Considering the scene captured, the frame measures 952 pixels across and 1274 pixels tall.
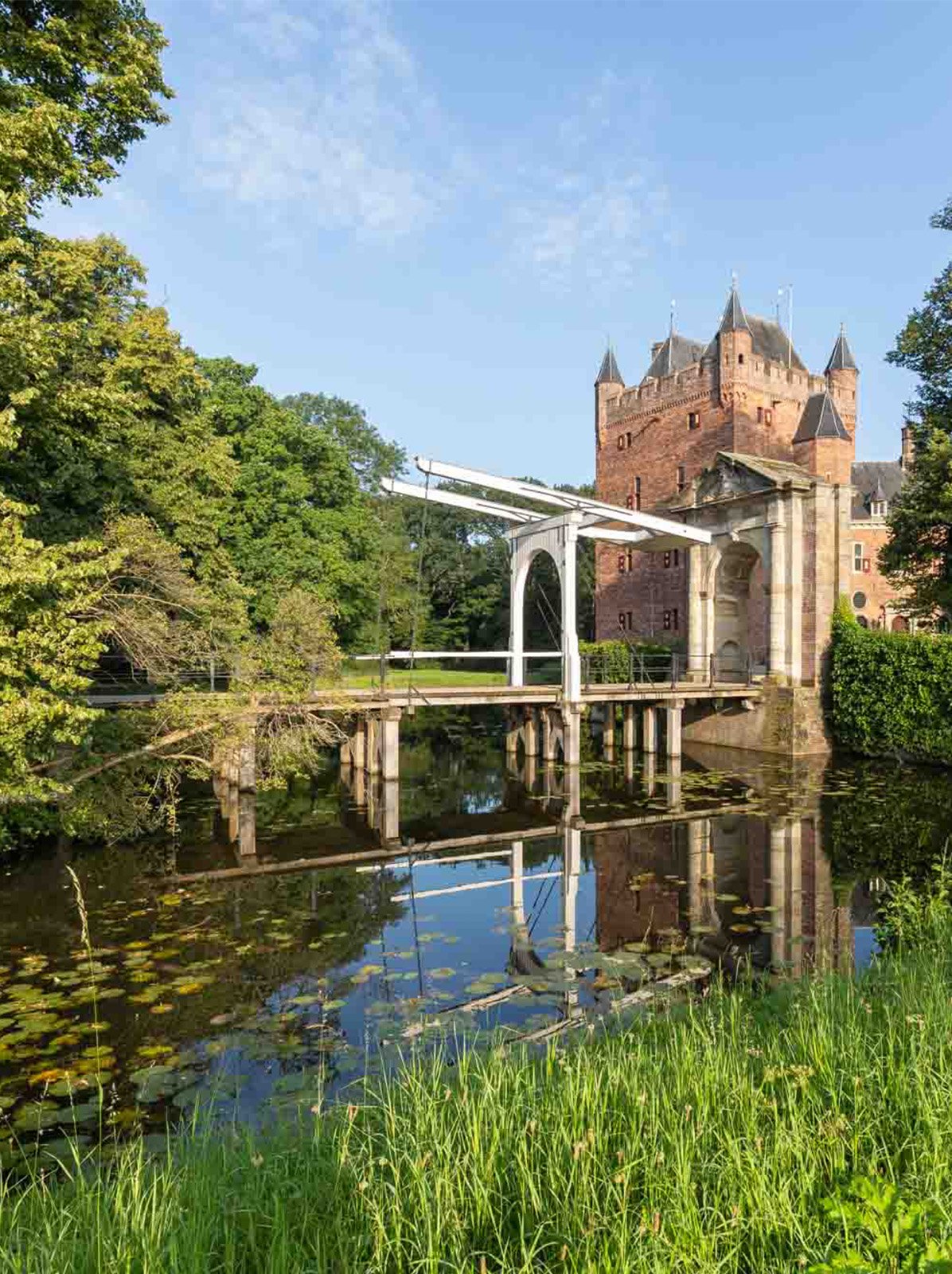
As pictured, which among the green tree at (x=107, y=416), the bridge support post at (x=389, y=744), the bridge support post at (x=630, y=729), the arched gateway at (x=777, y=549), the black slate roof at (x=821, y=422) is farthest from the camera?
the black slate roof at (x=821, y=422)

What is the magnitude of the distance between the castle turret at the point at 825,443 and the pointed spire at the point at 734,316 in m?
3.49

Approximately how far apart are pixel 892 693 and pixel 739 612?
5.97 m

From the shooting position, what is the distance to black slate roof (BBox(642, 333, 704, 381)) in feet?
102

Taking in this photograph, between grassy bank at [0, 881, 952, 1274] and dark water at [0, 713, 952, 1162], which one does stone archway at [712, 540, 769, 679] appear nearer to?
dark water at [0, 713, 952, 1162]

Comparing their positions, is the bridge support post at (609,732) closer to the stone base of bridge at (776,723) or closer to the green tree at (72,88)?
the stone base of bridge at (776,723)

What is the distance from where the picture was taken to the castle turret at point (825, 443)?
81.6 ft

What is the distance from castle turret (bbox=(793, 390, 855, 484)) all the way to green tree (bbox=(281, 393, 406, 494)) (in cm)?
2124

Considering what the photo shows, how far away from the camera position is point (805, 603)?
63.5ft

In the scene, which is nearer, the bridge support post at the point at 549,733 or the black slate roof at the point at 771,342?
the bridge support post at the point at 549,733

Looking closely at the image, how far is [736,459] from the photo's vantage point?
20391 millimetres

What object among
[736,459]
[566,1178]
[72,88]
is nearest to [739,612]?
[736,459]

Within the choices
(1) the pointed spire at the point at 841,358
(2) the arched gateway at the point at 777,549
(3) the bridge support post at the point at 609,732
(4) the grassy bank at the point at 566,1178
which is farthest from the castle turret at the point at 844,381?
(4) the grassy bank at the point at 566,1178

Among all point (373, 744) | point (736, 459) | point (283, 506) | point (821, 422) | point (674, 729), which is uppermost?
point (821, 422)

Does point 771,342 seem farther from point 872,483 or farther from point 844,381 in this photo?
point 872,483
